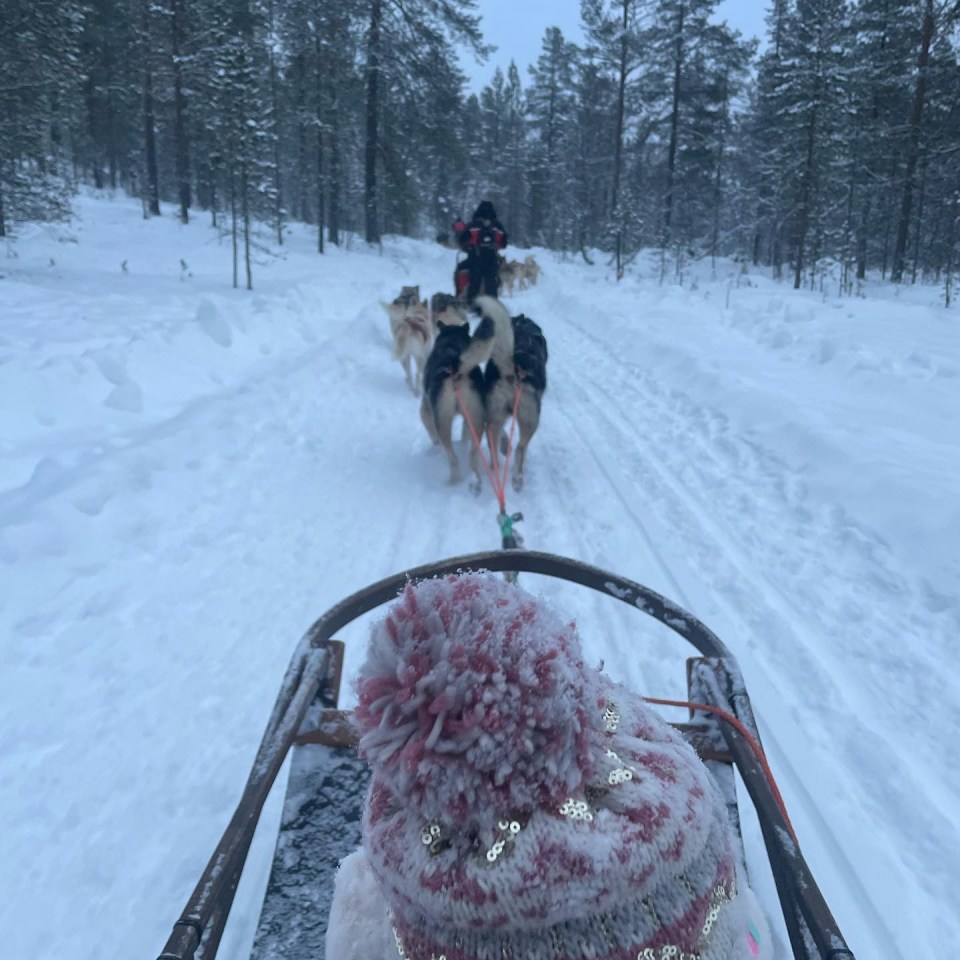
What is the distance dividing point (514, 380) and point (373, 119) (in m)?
19.1

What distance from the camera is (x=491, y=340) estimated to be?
17.0 ft

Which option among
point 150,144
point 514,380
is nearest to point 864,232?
point 514,380

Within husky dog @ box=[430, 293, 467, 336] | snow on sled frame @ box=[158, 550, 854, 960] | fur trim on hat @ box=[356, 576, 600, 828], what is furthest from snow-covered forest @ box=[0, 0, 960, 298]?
fur trim on hat @ box=[356, 576, 600, 828]

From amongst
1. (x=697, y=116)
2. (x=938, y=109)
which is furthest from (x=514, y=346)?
(x=697, y=116)

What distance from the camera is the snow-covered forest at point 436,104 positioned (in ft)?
39.2

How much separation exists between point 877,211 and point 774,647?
82.6 feet

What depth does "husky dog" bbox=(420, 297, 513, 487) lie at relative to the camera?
5211mm

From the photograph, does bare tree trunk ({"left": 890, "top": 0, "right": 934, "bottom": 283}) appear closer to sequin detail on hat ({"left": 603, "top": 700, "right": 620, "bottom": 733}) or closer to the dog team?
the dog team

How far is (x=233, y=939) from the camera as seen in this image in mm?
1967

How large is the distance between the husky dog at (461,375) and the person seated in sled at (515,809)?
4438mm

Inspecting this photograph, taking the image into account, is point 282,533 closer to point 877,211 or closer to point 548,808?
point 548,808

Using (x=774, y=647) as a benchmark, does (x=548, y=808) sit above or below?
above

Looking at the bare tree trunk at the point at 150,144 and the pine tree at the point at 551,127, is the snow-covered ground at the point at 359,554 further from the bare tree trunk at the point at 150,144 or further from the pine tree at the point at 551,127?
the pine tree at the point at 551,127

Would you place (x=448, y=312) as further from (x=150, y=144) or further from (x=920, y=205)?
(x=150, y=144)
